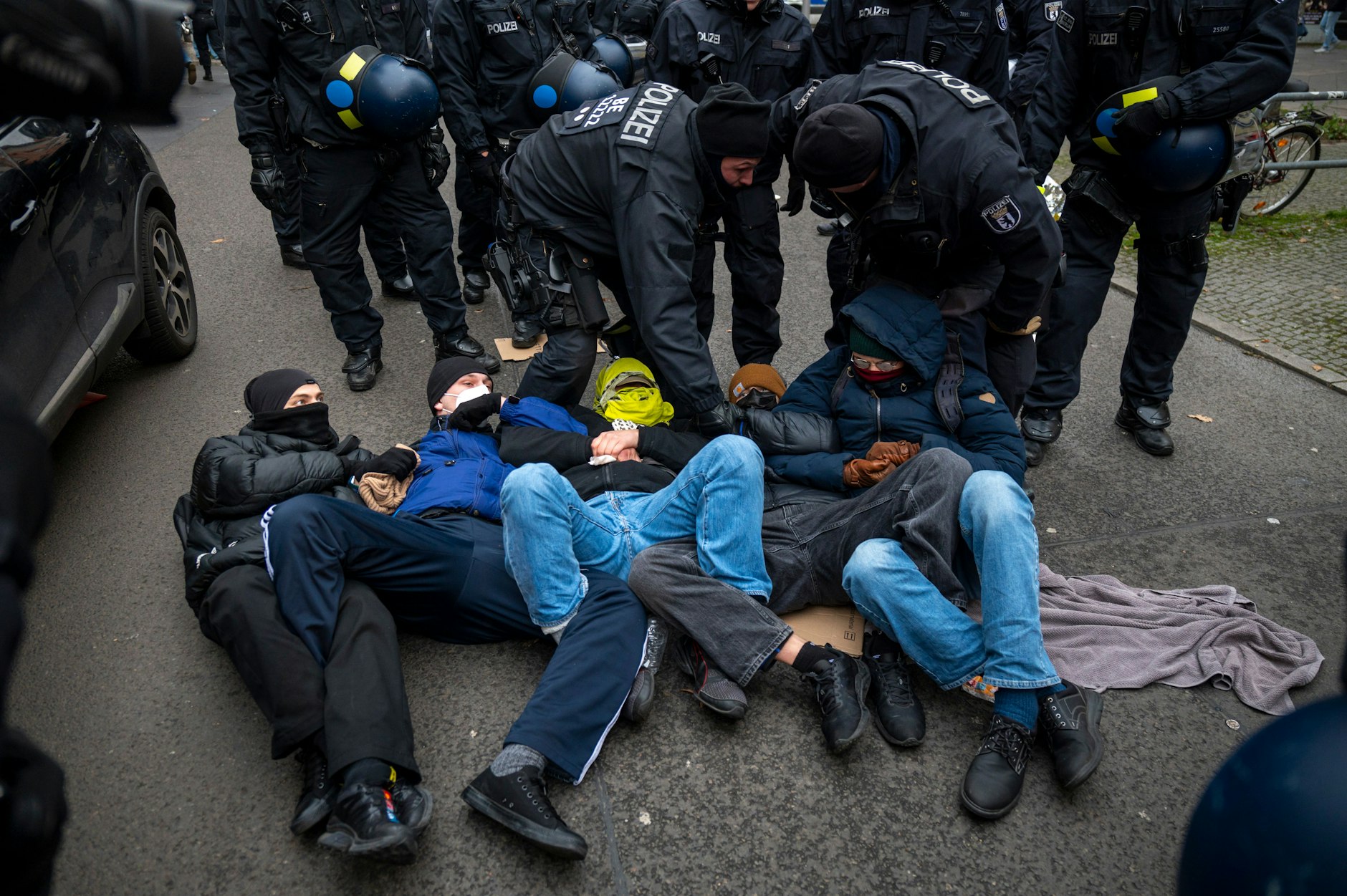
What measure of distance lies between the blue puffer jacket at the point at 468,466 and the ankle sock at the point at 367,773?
0.86 meters

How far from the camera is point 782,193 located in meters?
7.15

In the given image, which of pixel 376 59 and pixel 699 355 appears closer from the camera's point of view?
pixel 699 355

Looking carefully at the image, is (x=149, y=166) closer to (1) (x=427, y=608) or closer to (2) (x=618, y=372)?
(2) (x=618, y=372)

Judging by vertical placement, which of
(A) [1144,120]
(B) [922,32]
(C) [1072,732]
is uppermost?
(A) [1144,120]

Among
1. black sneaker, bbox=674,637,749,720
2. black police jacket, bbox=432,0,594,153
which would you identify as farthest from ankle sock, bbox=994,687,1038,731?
black police jacket, bbox=432,0,594,153

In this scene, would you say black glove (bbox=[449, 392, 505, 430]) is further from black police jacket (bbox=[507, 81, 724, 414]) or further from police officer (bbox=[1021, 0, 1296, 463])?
police officer (bbox=[1021, 0, 1296, 463])

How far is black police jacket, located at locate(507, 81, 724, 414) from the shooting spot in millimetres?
2957

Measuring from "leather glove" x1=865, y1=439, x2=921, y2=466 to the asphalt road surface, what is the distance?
697 millimetres

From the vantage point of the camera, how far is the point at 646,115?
10.1ft

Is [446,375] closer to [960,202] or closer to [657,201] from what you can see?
[657,201]

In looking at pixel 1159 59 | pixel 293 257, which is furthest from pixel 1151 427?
pixel 293 257

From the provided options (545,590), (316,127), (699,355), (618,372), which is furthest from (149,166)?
(545,590)

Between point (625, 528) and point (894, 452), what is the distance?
83 cm

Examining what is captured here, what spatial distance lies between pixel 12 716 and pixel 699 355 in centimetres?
221
